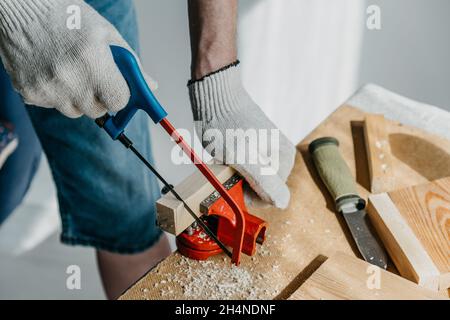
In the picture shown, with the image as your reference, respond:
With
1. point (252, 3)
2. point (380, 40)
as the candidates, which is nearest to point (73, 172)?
point (252, 3)

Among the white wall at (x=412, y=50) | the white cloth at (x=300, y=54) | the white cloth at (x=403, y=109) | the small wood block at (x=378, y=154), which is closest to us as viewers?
the small wood block at (x=378, y=154)

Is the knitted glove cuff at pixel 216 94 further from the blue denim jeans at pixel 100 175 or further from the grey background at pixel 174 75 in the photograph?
the grey background at pixel 174 75

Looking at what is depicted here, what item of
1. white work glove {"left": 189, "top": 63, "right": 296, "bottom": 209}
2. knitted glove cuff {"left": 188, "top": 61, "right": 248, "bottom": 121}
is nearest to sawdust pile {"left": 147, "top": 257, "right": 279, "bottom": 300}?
white work glove {"left": 189, "top": 63, "right": 296, "bottom": 209}

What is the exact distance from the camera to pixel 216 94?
1.00 meters

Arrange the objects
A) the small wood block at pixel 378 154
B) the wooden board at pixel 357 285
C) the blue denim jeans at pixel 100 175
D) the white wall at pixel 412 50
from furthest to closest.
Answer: the white wall at pixel 412 50 → the blue denim jeans at pixel 100 175 → the small wood block at pixel 378 154 → the wooden board at pixel 357 285

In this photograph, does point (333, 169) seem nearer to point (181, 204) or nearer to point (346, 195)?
point (346, 195)

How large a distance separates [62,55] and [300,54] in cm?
121

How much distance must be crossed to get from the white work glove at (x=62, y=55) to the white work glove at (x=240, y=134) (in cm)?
13

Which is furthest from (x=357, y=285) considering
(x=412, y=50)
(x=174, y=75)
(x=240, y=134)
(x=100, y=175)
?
(x=174, y=75)

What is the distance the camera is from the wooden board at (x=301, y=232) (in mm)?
859

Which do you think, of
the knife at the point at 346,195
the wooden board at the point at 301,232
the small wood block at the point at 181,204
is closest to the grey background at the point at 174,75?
the wooden board at the point at 301,232

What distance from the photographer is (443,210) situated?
3.10ft
